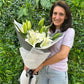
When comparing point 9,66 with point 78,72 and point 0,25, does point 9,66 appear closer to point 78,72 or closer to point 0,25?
point 0,25

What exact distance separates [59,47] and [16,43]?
Result: 78 cm

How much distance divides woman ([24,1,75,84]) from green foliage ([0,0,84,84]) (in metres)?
0.46

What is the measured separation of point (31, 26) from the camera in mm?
1154

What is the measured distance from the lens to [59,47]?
4.04 feet

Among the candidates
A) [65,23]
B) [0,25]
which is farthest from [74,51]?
[0,25]

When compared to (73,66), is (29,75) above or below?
above

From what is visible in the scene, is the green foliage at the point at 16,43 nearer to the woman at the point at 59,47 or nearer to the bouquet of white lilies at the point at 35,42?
the woman at the point at 59,47

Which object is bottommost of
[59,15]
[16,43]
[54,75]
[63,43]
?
[54,75]

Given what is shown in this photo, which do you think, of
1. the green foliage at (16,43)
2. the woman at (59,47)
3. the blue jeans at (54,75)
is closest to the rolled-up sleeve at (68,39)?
the woman at (59,47)

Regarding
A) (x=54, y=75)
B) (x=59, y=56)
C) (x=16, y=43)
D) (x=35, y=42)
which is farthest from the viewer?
(x=16, y=43)

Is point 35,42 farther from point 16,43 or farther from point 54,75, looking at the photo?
point 16,43

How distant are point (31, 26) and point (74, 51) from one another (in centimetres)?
82

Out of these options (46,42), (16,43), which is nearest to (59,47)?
(46,42)

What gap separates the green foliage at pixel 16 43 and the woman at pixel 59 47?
46 centimetres
